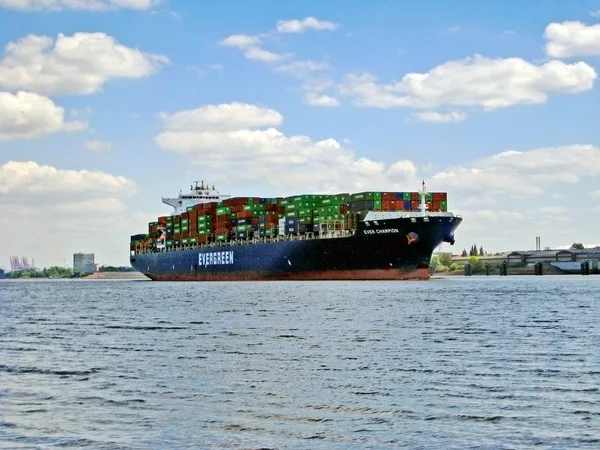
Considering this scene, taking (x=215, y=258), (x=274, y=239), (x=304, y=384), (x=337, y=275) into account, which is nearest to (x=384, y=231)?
(x=337, y=275)

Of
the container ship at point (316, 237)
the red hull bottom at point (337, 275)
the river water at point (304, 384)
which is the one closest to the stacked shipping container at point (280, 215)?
the container ship at point (316, 237)

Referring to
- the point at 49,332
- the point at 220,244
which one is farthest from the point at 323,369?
the point at 220,244

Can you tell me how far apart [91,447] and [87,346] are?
1592 centimetres

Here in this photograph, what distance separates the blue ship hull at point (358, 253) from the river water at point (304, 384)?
45.1m

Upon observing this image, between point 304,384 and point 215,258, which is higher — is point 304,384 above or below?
below

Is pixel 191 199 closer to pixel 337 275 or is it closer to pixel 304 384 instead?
pixel 337 275

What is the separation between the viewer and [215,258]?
114m

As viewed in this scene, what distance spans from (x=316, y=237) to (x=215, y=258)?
24107 millimetres

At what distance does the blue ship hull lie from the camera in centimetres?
8375

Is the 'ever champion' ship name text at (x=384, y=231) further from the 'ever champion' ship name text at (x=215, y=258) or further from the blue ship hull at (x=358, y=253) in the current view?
the 'ever champion' ship name text at (x=215, y=258)

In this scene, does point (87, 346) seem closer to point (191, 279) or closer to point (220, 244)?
point (220, 244)

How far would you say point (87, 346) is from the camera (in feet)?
96.0

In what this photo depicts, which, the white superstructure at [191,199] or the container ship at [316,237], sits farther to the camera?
the white superstructure at [191,199]

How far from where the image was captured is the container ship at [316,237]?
278 feet
